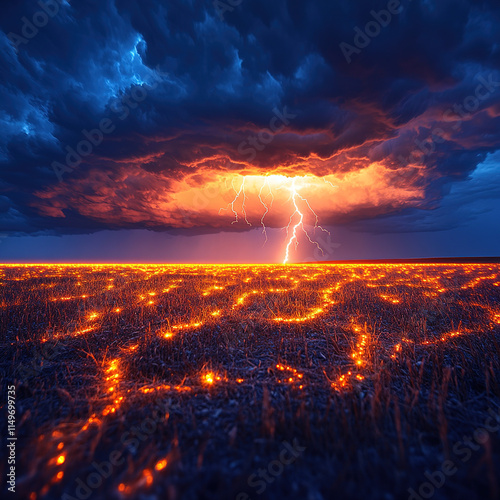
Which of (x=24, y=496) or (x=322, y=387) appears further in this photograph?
(x=322, y=387)

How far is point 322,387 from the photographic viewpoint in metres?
4.48

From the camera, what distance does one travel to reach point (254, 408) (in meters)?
3.92

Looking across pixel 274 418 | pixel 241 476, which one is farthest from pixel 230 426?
pixel 241 476

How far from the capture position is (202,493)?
244cm

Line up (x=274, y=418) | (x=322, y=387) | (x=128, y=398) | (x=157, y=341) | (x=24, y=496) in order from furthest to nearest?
(x=157, y=341) → (x=322, y=387) → (x=128, y=398) → (x=274, y=418) → (x=24, y=496)

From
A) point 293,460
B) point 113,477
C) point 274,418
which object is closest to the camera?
point 113,477

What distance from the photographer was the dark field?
2545mm

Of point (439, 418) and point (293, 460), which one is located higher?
point (439, 418)

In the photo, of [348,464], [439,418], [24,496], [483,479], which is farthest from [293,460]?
[24,496]

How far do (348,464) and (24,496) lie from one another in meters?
3.82

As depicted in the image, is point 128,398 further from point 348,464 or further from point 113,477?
point 348,464

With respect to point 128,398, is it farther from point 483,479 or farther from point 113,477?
point 483,479

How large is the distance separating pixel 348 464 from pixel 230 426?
178 cm

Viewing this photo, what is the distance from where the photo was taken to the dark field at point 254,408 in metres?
2.54
